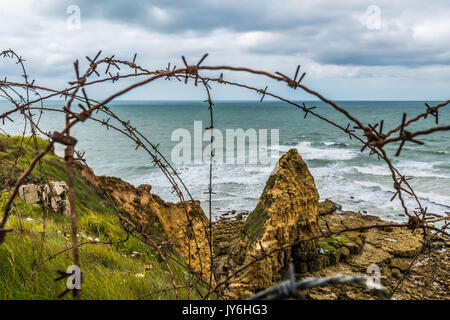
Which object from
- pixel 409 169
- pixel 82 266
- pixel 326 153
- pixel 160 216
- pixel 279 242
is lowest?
pixel 409 169

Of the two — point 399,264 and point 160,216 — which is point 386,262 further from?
point 160,216

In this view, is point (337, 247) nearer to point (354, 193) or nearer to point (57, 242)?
point (57, 242)

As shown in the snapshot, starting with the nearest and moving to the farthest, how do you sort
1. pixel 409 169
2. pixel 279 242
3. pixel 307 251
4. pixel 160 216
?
1. pixel 160 216
2. pixel 279 242
3. pixel 307 251
4. pixel 409 169

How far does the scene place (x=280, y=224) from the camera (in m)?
6.46

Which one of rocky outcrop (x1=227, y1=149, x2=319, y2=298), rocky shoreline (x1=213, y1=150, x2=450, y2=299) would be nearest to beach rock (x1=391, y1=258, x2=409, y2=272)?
rocky shoreline (x1=213, y1=150, x2=450, y2=299)

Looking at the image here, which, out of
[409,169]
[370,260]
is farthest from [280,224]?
[409,169]

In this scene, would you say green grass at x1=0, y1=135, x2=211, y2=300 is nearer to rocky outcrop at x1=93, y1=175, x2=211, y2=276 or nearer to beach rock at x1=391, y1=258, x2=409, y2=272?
rocky outcrop at x1=93, y1=175, x2=211, y2=276

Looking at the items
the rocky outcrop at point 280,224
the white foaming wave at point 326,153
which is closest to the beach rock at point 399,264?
the rocky outcrop at point 280,224

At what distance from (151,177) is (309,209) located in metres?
16.0

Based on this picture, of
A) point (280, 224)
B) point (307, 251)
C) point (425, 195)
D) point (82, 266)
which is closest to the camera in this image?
point (82, 266)

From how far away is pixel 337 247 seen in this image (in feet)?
30.1

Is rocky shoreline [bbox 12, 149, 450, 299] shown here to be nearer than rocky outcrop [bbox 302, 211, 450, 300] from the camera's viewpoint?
Yes

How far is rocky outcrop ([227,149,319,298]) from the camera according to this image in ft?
19.1

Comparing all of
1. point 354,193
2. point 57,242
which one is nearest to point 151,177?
point 354,193
